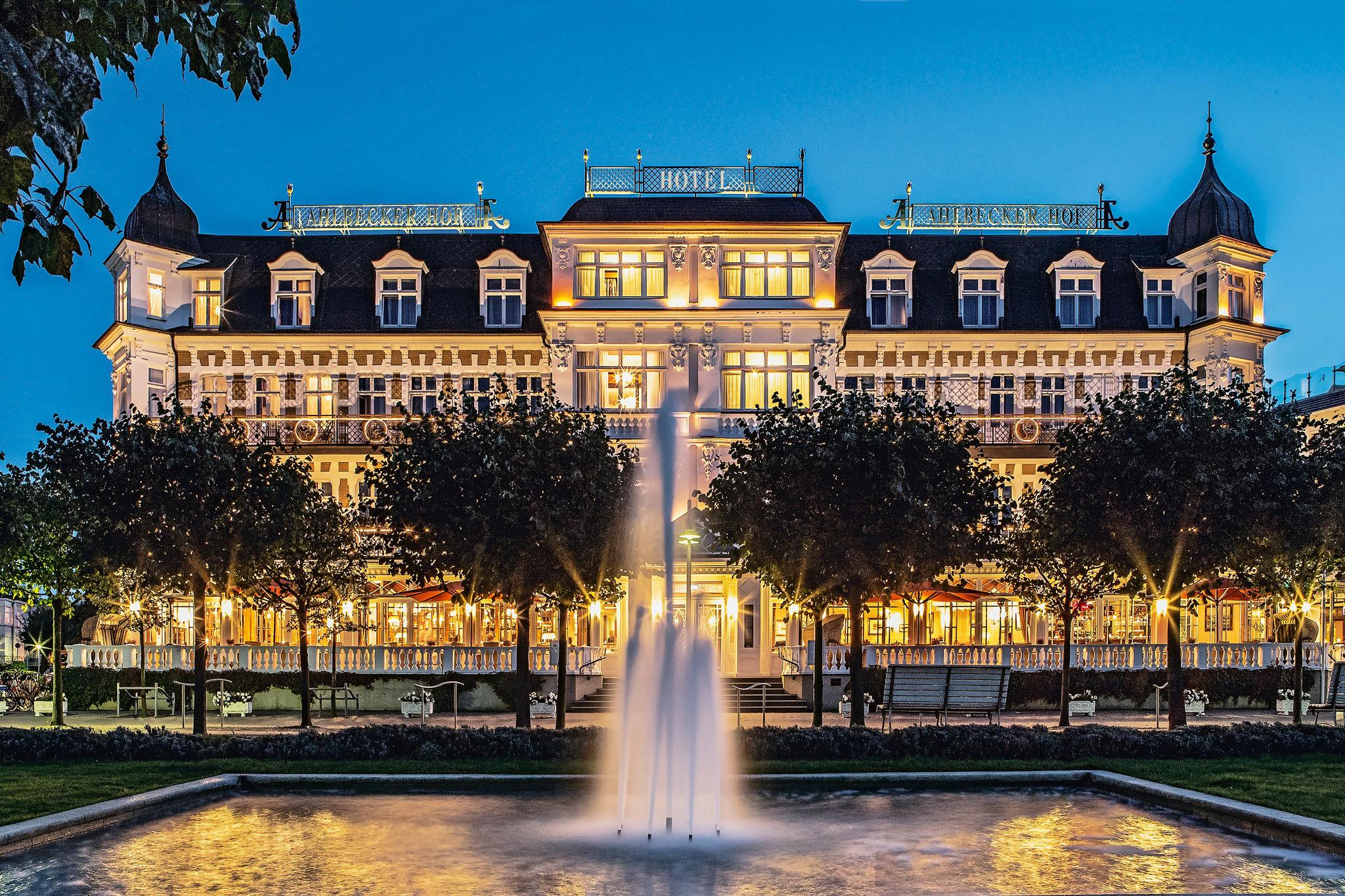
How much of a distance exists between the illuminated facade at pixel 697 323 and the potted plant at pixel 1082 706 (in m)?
8.89

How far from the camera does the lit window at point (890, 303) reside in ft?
162

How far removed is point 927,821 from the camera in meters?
14.8

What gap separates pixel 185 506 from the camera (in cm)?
2786

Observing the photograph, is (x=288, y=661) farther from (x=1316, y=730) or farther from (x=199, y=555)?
(x=1316, y=730)

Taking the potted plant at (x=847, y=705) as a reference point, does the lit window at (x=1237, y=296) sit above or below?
above

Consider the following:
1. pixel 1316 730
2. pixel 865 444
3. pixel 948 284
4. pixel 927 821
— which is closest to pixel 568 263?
pixel 948 284

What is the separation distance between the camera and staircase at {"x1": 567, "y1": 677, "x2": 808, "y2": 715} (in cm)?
3575

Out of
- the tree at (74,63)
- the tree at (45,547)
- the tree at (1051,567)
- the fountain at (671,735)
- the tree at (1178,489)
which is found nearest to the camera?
the tree at (74,63)

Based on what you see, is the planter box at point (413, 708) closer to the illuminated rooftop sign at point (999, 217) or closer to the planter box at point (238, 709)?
the planter box at point (238, 709)

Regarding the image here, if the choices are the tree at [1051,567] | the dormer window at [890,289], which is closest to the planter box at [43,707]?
the tree at [1051,567]

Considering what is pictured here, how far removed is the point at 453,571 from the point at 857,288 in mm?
24277

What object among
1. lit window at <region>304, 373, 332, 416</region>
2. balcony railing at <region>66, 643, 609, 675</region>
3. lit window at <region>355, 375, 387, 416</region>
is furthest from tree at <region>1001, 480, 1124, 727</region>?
lit window at <region>304, 373, 332, 416</region>

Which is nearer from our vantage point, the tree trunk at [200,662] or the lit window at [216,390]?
the tree trunk at [200,662]

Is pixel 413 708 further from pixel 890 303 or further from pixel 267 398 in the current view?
pixel 890 303
